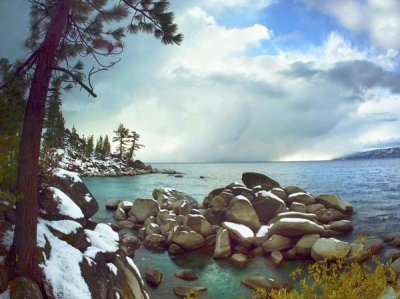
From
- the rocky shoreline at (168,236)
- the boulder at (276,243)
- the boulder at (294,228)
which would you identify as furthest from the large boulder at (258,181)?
the boulder at (276,243)

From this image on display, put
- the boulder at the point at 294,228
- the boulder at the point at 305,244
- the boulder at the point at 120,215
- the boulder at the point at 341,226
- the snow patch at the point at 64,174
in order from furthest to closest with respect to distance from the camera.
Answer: the boulder at the point at 120,215 < the boulder at the point at 341,226 < the boulder at the point at 294,228 < the boulder at the point at 305,244 < the snow patch at the point at 64,174

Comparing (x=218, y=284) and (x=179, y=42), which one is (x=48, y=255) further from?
(x=218, y=284)

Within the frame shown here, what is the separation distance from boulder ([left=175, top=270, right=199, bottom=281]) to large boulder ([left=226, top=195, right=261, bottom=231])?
6712mm

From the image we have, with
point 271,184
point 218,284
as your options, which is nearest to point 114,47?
point 218,284

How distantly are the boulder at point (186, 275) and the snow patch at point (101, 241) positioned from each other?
6.05 meters

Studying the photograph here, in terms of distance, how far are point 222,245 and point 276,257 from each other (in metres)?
3.06

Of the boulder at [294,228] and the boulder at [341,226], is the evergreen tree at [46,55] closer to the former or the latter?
the boulder at [294,228]

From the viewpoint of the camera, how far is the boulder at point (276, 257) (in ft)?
55.6

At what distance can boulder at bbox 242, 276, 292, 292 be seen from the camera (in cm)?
1367

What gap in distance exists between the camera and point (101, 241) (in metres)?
9.52

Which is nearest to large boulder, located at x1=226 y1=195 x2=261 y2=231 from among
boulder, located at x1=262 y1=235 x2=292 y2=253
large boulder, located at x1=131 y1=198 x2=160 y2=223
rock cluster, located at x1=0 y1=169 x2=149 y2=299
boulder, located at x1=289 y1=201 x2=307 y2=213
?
boulder, located at x1=262 y1=235 x2=292 y2=253

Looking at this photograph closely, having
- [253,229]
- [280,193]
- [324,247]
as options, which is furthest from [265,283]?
[280,193]

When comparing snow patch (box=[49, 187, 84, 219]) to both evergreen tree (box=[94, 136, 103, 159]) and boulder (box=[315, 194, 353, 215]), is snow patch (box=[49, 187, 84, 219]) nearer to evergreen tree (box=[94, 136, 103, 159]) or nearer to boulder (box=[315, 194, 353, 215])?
boulder (box=[315, 194, 353, 215])

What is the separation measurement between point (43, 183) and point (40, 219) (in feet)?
4.19
